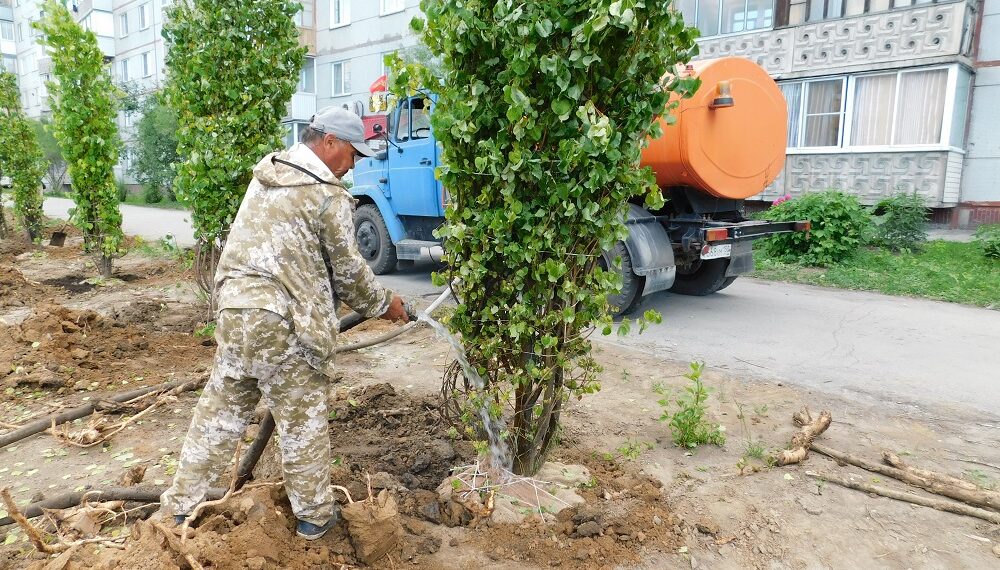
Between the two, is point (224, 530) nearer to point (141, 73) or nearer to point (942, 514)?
point (942, 514)

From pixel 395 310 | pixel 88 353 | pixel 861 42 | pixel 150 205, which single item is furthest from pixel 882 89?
pixel 150 205

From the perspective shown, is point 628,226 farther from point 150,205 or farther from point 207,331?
point 150,205

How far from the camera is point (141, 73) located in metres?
33.8

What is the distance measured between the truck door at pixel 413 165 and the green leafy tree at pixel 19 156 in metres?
8.07

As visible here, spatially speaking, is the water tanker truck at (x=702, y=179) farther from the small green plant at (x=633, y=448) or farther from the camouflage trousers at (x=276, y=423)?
the camouflage trousers at (x=276, y=423)

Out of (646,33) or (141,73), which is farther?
(141,73)

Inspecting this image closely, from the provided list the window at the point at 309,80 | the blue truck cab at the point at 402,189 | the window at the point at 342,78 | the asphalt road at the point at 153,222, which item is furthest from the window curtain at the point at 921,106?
the window at the point at 309,80

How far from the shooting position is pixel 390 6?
77.4ft

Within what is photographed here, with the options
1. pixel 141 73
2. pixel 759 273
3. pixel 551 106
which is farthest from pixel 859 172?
pixel 141 73

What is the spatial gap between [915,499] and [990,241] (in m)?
9.42

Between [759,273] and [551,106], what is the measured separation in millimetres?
8618

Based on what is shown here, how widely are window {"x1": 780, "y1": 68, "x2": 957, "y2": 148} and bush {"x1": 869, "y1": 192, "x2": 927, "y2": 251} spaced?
2.36 metres

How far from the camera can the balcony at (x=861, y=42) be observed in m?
12.4

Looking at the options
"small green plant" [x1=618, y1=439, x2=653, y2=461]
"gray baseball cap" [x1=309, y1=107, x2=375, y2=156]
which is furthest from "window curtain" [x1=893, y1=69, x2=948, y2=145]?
"gray baseball cap" [x1=309, y1=107, x2=375, y2=156]
